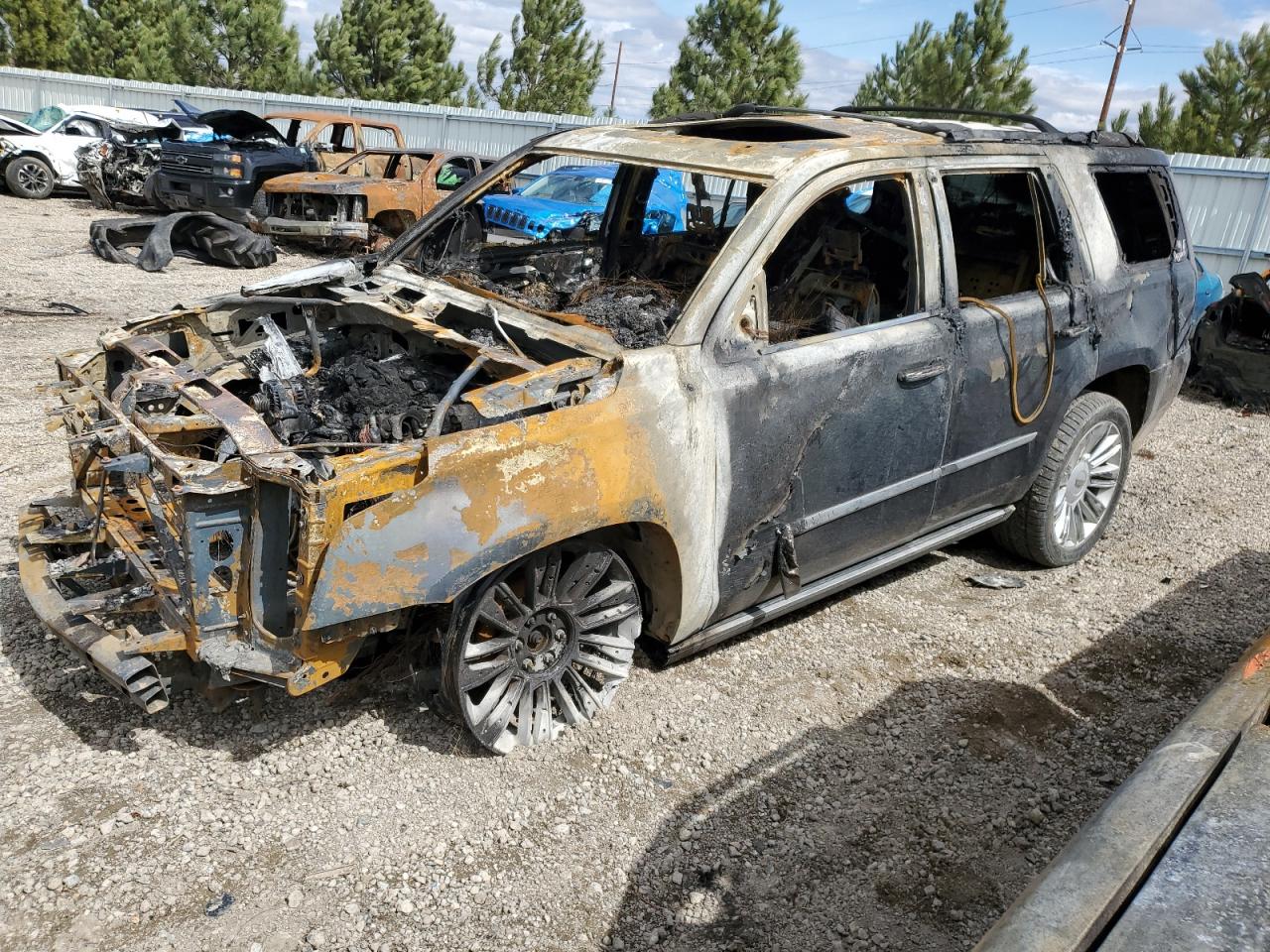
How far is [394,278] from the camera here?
4.14m

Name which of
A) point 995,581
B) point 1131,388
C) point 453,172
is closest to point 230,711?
point 995,581

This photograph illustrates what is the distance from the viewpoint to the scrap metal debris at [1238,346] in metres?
8.45

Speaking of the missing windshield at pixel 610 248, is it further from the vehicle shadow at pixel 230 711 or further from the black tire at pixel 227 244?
the black tire at pixel 227 244

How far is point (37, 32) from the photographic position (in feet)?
111

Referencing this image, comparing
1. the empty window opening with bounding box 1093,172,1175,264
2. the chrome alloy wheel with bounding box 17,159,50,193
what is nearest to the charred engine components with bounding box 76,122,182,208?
the chrome alloy wheel with bounding box 17,159,50,193

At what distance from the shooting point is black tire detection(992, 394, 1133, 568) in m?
4.62

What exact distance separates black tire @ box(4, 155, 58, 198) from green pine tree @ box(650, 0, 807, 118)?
63.7 feet

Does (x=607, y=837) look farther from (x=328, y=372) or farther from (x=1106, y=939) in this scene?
(x=328, y=372)

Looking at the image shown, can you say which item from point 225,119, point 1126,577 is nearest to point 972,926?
point 1126,577

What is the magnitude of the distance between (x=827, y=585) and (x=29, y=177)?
16802 millimetres

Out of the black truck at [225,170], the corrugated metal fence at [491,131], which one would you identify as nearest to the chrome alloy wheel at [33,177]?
the black truck at [225,170]

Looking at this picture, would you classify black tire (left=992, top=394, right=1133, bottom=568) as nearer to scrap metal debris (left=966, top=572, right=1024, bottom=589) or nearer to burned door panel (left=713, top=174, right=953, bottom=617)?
scrap metal debris (left=966, top=572, right=1024, bottom=589)

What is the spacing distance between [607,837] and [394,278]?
2.42m

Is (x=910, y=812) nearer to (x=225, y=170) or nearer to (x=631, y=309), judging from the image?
(x=631, y=309)
